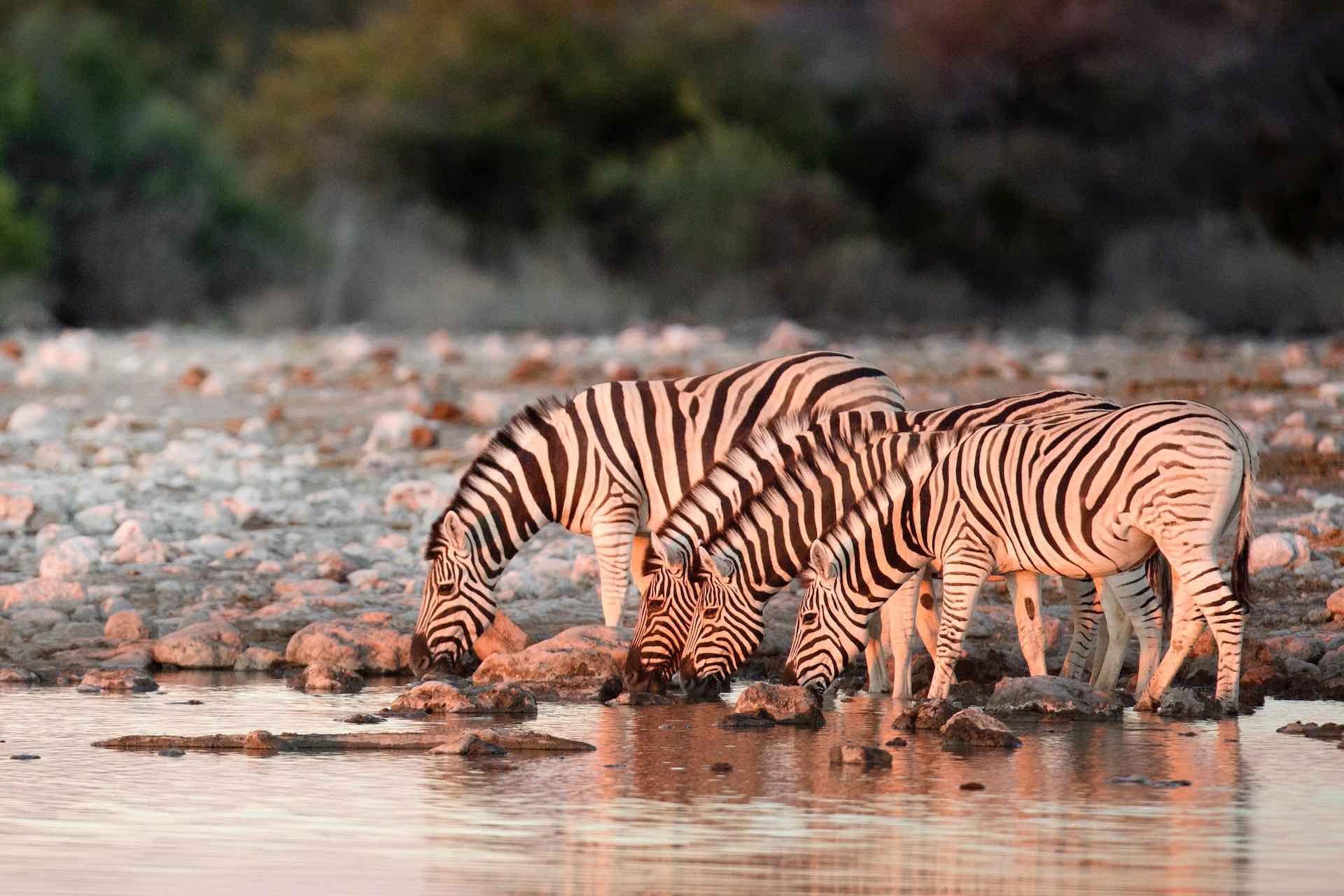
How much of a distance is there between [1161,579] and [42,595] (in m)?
5.49

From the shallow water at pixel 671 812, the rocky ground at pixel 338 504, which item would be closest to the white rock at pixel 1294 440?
the rocky ground at pixel 338 504

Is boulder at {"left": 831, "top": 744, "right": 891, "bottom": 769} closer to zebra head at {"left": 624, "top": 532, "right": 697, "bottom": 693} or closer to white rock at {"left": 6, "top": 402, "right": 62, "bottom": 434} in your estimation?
zebra head at {"left": 624, "top": 532, "right": 697, "bottom": 693}

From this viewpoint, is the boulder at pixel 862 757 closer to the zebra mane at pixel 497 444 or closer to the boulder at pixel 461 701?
the boulder at pixel 461 701

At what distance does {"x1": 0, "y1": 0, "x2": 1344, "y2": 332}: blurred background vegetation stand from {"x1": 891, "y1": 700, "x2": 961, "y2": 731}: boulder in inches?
949

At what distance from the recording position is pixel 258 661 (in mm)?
10820

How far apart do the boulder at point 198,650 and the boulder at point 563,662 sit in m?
1.24

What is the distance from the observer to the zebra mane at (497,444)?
1077 cm

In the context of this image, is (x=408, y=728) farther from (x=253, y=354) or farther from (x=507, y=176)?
(x=507, y=176)

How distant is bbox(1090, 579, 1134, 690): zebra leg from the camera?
10.0 metres

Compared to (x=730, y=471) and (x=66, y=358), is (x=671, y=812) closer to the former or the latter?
(x=730, y=471)

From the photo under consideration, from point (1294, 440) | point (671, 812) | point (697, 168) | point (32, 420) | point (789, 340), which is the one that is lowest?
point (671, 812)

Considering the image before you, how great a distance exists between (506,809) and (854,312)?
28.3 meters

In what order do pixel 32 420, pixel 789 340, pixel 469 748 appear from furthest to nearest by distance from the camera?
1. pixel 789 340
2. pixel 32 420
3. pixel 469 748

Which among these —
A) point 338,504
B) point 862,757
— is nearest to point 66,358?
point 338,504
